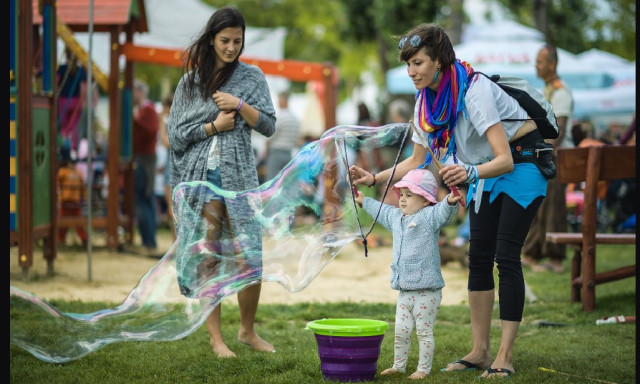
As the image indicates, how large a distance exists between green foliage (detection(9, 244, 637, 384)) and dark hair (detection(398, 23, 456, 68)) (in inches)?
65.1

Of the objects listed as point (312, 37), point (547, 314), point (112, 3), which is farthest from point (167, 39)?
point (312, 37)

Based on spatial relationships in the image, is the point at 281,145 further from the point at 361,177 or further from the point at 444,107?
the point at 444,107

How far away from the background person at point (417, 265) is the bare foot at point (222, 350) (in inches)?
40.5

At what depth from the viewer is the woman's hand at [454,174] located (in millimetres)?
4031

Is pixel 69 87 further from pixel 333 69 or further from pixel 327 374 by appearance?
pixel 327 374

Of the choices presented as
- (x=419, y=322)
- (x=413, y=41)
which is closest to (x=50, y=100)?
(x=413, y=41)

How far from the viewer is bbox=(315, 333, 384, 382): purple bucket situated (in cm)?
428

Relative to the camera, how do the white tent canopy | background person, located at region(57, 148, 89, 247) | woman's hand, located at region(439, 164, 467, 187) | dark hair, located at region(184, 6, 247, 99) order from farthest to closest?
the white tent canopy, background person, located at region(57, 148, 89, 247), dark hair, located at region(184, 6, 247, 99), woman's hand, located at region(439, 164, 467, 187)

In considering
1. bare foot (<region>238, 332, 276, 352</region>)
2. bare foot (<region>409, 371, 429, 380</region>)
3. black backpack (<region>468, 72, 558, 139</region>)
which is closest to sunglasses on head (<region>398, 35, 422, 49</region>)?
black backpack (<region>468, 72, 558, 139</region>)

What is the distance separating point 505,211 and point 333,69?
A: 728 cm

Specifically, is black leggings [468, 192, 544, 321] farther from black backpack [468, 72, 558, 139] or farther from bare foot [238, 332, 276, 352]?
bare foot [238, 332, 276, 352]

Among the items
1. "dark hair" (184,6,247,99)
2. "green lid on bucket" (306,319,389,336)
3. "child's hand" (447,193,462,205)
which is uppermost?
"dark hair" (184,6,247,99)

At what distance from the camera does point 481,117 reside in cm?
427

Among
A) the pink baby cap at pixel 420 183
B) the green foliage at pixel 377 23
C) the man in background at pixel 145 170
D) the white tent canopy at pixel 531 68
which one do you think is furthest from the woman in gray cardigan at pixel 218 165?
the green foliage at pixel 377 23
